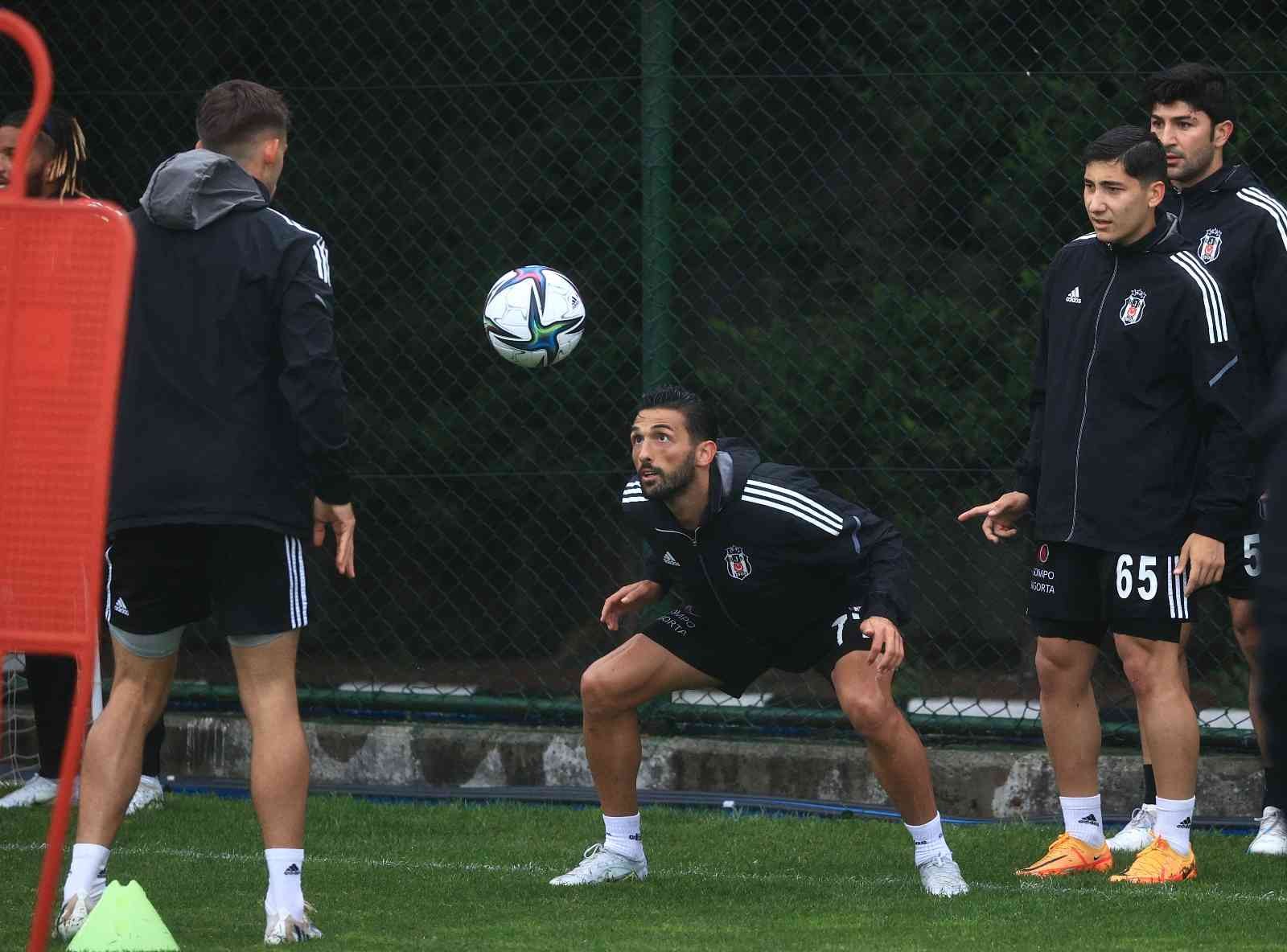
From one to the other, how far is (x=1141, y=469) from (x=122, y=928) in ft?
9.49

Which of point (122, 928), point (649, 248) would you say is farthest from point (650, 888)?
point (649, 248)

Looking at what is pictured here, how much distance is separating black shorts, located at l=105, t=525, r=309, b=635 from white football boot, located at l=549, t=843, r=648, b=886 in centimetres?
131

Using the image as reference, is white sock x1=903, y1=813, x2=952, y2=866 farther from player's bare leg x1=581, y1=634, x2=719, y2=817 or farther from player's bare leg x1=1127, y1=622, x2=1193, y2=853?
player's bare leg x1=1127, y1=622, x2=1193, y2=853

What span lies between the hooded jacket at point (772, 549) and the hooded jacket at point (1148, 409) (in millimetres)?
579

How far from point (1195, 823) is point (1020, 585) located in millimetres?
1168

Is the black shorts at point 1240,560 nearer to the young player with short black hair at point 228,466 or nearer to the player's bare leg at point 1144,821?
the player's bare leg at point 1144,821

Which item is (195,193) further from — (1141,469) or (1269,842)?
(1269,842)

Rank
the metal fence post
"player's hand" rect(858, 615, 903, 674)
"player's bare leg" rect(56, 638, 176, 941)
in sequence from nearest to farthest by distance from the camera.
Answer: "player's bare leg" rect(56, 638, 176, 941), "player's hand" rect(858, 615, 903, 674), the metal fence post

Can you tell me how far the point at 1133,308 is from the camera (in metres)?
5.20

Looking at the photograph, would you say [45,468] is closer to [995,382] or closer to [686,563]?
[686,563]

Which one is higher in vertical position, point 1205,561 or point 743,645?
point 1205,561

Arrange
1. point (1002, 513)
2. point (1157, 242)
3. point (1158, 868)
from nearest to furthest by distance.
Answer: point (1158, 868)
point (1157, 242)
point (1002, 513)

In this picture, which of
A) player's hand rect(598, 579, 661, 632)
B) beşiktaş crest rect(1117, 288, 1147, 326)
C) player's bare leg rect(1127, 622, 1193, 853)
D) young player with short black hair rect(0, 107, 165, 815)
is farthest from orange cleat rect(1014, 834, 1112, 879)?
young player with short black hair rect(0, 107, 165, 815)

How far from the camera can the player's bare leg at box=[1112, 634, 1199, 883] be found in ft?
16.9
